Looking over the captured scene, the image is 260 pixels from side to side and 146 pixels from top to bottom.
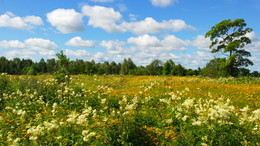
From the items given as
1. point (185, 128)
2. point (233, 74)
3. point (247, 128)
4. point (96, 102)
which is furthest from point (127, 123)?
point (233, 74)

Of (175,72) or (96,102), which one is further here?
(175,72)

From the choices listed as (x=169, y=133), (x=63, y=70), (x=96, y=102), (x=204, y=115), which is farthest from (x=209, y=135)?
(x=63, y=70)

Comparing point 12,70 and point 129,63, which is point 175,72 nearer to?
point 129,63

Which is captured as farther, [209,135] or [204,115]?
[204,115]

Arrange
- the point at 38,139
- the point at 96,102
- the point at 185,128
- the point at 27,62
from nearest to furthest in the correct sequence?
1. the point at 38,139
2. the point at 185,128
3. the point at 96,102
4. the point at 27,62

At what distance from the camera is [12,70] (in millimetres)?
73500

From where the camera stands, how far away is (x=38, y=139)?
3.05 meters

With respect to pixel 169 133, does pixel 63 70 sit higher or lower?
higher

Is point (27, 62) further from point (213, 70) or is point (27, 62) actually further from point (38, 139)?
point (38, 139)

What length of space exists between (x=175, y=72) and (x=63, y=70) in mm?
48339

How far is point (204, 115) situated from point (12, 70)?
85.0 meters

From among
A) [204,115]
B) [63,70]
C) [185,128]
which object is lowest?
[185,128]

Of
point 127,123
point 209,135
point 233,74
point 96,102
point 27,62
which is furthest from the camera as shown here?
point 27,62

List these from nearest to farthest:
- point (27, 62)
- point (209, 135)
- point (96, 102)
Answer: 1. point (209, 135)
2. point (96, 102)
3. point (27, 62)
